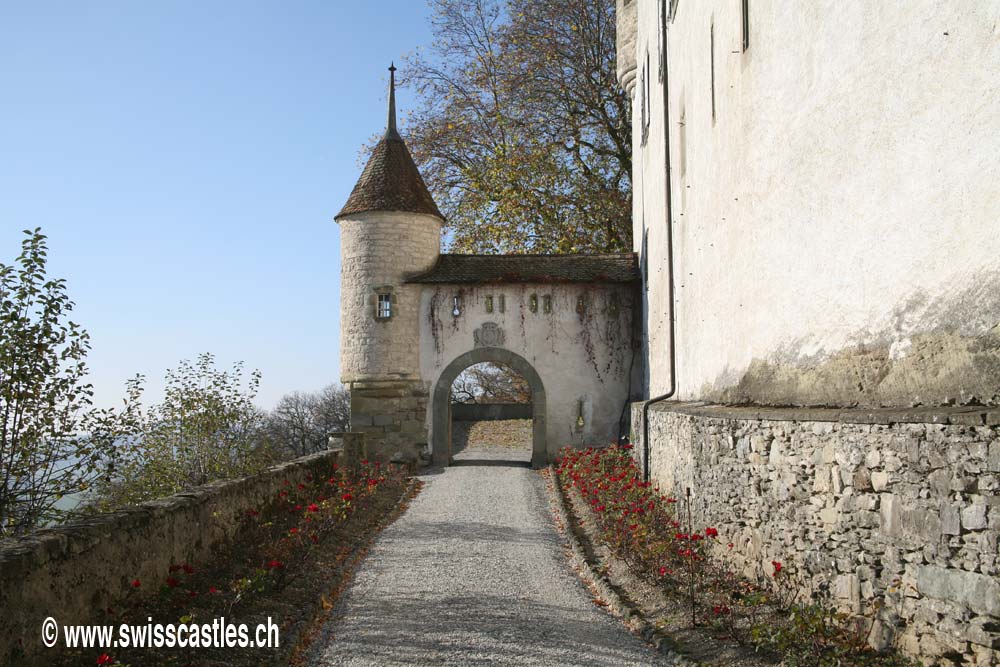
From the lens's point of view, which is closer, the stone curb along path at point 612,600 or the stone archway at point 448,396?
the stone curb along path at point 612,600

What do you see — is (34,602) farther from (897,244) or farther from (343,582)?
(897,244)

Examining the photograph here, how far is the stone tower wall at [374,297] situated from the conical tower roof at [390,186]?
0.19 m

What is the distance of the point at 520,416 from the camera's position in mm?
29125

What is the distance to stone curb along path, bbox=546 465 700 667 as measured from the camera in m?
6.20

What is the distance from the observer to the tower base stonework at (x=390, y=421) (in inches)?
758

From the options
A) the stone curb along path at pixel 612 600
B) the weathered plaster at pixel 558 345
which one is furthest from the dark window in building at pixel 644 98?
the stone curb along path at pixel 612 600

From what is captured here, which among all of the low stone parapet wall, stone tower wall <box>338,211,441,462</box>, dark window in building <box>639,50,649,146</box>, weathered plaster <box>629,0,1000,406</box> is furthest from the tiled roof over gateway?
the low stone parapet wall

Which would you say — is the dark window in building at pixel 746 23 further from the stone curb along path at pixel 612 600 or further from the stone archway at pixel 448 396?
the stone archway at pixel 448 396

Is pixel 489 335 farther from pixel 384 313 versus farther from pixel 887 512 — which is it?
pixel 887 512

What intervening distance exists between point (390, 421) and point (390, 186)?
513cm

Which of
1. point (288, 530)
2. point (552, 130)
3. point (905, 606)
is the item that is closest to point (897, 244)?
point (905, 606)

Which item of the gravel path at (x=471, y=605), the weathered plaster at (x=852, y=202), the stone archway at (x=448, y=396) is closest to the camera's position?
the weathered plaster at (x=852, y=202)

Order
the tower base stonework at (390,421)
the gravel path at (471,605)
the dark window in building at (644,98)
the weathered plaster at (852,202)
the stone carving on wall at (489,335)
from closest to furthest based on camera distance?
1. the weathered plaster at (852,202)
2. the gravel path at (471,605)
3. the dark window in building at (644,98)
4. the tower base stonework at (390,421)
5. the stone carving on wall at (489,335)

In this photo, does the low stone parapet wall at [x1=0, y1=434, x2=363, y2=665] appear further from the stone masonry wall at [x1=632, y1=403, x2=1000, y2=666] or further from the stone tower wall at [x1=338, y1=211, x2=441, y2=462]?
the stone tower wall at [x1=338, y1=211, x2=441, y2=462]
